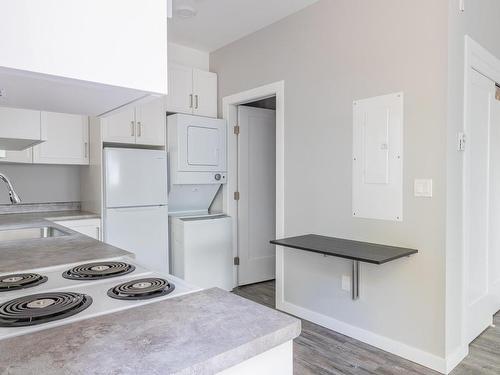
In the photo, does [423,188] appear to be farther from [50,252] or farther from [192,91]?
[192,91]

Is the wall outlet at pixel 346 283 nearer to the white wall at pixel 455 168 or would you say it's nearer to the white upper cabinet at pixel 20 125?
the white wall at pixel 455 168

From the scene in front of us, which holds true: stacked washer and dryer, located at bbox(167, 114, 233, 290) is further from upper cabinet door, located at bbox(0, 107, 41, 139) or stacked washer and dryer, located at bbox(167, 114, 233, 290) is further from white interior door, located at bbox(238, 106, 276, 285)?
upper cabinet door, located at bbox(0, 107, 41, 139)

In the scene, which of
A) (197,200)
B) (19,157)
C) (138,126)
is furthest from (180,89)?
(19,157)

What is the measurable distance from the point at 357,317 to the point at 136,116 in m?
2.63

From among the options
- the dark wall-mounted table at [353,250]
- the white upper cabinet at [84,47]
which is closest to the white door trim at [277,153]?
the dark wall-mounted table at [353,250]

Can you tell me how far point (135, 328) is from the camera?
83 centimetres

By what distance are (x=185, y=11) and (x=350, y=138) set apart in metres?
1.72

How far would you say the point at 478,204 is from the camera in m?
2.67

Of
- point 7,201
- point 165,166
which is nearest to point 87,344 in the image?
point 165,166

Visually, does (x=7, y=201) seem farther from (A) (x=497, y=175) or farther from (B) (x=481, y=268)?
(A) (x=497, y=175)

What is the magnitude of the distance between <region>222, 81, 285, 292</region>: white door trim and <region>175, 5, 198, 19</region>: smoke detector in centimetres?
88

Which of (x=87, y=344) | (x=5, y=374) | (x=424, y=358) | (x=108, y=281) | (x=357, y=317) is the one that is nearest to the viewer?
(x=5, y=374)

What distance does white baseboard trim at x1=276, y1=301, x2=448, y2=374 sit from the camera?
2213 mm

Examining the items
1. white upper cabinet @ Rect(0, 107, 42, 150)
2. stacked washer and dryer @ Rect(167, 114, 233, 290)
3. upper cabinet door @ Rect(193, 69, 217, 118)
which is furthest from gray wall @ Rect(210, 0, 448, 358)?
white upper cabinet @ Rect(0, 107, 42, 150)
